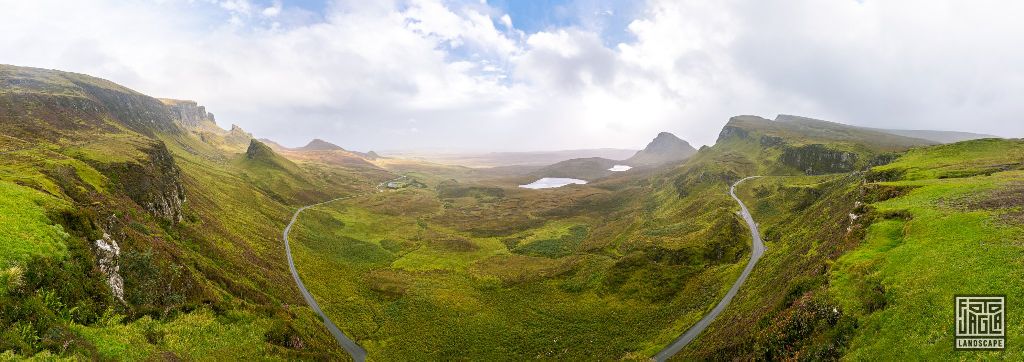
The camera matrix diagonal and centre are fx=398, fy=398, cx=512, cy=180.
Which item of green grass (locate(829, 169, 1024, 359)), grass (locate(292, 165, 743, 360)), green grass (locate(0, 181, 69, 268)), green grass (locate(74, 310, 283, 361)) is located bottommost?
grass (locate(292, 165, 743, 360))

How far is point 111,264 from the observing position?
31.0m

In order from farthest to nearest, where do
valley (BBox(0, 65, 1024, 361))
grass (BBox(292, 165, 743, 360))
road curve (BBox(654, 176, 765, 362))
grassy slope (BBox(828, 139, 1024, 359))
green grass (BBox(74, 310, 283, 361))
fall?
grass (BBox(292, 165, 743, 360)), road curve (BBox(654, 176, 765, 362)), valley (BBox(0, 65, 1024, 361)), green grass (BBox(74, 310, 283, 361)), grassy slope (BBox(828, 139, 1024, 359))

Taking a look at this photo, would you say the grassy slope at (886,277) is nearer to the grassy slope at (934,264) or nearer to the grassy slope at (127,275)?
the grassy slope at (934,264)

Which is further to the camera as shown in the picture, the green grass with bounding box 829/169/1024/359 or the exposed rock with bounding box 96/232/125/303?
the exposed rock with bounding box 96/232/125/303

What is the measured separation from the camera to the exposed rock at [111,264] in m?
29.7

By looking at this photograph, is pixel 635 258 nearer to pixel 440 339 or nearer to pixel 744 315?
pixel 744 315

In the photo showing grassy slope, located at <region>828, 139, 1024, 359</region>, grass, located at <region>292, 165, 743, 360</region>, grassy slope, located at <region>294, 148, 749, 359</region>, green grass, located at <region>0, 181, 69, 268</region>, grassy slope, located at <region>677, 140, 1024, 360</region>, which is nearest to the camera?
grassy slope, located at <region>828, 139, 1024, 359</region>

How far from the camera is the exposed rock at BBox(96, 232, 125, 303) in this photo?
29734 mm

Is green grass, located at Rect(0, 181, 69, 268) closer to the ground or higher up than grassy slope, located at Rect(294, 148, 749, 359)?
higher up

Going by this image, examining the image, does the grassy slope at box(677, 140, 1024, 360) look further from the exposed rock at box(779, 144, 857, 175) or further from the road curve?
the exposed rock at box(779, 144, 857, 175)

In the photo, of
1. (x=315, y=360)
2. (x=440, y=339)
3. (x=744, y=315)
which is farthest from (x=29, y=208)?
(x=744, y=315)

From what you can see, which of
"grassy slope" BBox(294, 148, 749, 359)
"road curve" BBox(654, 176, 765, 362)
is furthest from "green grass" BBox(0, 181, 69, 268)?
"road curve" BBox(654, 176, 765, 362)

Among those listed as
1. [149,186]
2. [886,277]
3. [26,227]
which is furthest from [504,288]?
[26,227]

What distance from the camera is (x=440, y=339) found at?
56688 mm
